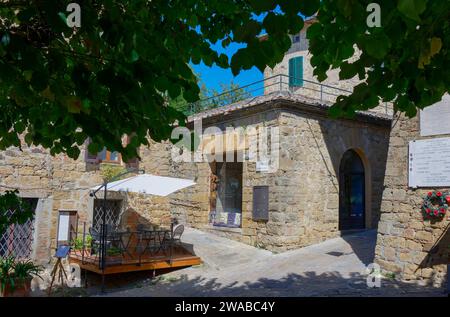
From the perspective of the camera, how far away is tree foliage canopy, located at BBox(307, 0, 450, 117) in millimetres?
2238

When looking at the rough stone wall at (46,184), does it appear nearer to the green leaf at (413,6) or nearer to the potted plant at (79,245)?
the potted plant at (79,245)

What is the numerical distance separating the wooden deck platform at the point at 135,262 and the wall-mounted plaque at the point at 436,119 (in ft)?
18.7

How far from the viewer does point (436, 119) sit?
7.63m

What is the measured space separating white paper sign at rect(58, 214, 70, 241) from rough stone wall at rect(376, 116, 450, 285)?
7.51m

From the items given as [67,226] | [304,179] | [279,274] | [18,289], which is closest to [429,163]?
[279,274]

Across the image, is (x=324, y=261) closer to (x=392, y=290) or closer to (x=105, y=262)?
(x=392, y=290)

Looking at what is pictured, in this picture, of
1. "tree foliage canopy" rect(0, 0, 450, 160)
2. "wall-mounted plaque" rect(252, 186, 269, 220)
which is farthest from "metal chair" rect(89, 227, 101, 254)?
"tree foliage canopy" rect(0, 0, 450, 160)

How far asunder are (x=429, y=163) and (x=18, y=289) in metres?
7.67

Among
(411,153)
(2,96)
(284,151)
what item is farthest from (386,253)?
(2,96)

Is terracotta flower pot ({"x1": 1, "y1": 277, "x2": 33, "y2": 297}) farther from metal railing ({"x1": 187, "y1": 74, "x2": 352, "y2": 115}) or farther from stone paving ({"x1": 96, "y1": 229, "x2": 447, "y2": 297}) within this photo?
metal railing ({"x1": 187, "y1": 74, "x2": 352, "y2": 115})

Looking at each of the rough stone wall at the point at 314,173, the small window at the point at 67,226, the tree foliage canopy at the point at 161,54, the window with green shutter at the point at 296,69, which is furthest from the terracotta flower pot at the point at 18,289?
the window with green shutter at the point at 296,69

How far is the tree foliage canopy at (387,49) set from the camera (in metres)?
2.24

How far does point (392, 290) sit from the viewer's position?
692 cm

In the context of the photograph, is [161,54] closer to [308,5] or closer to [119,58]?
[119,58]
